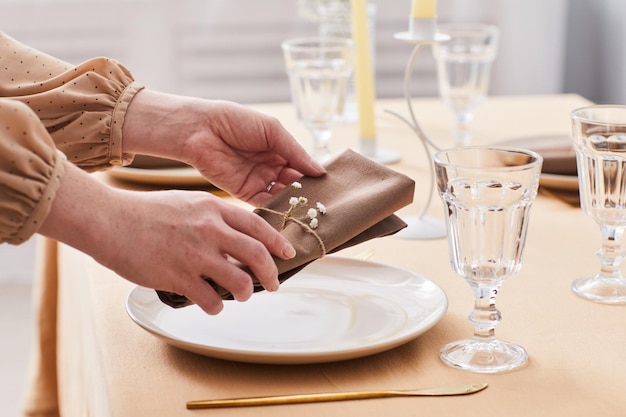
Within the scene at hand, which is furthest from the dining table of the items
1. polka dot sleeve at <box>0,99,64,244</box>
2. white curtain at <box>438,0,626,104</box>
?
white curtain at <box>438,0,626,104</box>

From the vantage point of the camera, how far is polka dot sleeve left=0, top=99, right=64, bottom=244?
2.70 feet

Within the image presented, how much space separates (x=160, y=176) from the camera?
1502mm

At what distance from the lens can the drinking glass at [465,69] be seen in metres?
1.78

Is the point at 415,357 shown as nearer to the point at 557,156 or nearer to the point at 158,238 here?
the point at 158,238

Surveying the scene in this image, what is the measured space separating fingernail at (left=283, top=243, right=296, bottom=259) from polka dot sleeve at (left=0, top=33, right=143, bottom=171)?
397 millimetres

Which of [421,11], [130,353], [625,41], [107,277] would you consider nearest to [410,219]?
[421,11]

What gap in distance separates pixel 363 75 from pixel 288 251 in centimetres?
81

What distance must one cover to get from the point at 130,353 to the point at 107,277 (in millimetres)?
256

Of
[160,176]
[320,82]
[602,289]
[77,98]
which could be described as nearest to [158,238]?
[77,98]

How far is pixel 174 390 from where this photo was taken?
83cm

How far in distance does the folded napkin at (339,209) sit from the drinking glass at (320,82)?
1.68 feet

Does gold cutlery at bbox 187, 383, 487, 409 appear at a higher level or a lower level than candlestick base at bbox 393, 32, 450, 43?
lower

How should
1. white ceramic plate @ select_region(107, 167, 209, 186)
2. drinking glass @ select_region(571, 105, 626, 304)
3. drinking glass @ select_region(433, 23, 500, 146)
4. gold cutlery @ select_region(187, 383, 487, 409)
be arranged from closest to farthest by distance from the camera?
1. gold cutlery @ select_region(187, 383, 487, 409)
2. drinking glass @ select_region(571, 105, 626, 304)
3. white ceramic plate @ select_region(107, 167, 209, 186)
4. drinking glass @ select_region(433, 23, 500, 146)

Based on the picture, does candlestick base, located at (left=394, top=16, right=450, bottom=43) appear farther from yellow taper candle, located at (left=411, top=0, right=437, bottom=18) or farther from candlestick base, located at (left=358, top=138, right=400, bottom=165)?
candlestick base, located at (left=358, top=138, right=400, bottom=165)
